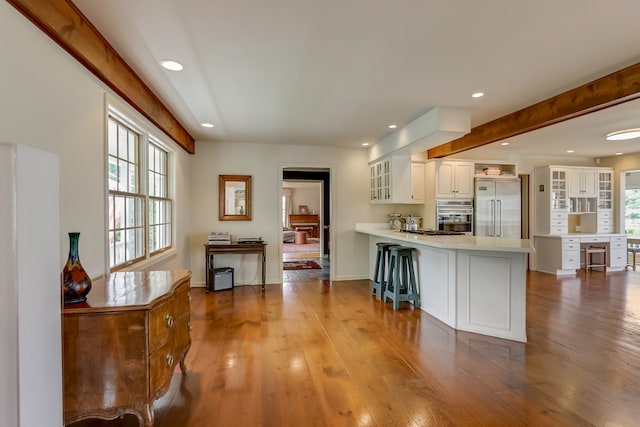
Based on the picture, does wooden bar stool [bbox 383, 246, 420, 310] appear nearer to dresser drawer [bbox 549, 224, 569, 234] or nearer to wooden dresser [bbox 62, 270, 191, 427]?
wooden dresser [bbox 62, 270, 191, 427]

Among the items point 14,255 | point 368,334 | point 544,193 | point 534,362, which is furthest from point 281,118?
point 544,193

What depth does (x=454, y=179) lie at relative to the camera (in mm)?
5727

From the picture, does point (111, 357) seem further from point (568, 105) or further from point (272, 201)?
point (568, 105)

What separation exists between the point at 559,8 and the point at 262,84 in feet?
7.22

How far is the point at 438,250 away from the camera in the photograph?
3703mm

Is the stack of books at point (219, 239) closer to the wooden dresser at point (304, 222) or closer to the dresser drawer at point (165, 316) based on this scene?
the dresser drawer at point (165, 316)

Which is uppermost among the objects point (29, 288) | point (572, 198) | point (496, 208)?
point (572, 198)

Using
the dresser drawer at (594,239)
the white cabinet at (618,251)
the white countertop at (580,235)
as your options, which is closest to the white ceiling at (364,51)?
the white countertop at (580,235)

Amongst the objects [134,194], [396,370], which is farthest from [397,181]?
[134,194]

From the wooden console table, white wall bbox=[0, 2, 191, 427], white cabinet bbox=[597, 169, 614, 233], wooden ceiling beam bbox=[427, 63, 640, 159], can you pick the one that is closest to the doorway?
the wooden console table

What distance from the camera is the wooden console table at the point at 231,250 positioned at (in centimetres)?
490

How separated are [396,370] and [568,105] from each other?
301 centimetres

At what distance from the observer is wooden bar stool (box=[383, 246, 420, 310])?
161 inches

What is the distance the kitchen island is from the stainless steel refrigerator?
2599 millimetres
